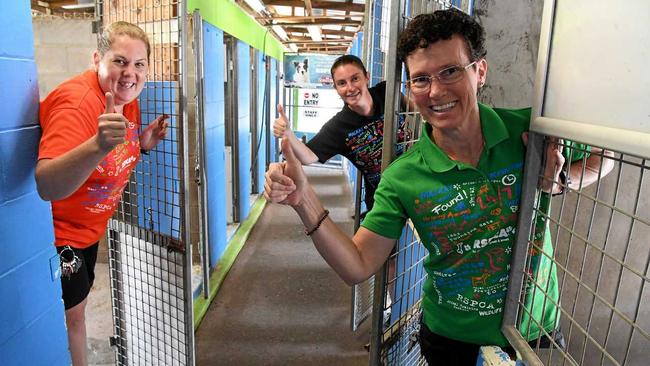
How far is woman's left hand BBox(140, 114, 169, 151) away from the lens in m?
1.99

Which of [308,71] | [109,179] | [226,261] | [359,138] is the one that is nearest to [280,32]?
[308,71]

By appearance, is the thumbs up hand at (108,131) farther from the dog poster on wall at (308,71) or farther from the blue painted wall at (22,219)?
the dog poster on wall at (308,71)

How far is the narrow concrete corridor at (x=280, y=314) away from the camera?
2703 mm

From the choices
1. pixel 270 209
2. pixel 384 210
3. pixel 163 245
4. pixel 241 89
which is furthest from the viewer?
pixel 270 209

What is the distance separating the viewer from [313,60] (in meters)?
7.49

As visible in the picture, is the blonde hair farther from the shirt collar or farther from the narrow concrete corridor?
the narrow concrete corridor

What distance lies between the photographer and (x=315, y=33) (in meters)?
7.19

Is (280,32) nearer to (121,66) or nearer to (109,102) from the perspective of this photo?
(121,66)

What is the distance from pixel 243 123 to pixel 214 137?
4.49 feet

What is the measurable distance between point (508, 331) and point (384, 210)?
443mm

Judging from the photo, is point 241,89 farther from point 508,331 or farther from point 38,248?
point 508,331

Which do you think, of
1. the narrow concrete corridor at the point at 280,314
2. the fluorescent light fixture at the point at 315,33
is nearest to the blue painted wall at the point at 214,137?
the narrow concrete corridor at the point at 280,314

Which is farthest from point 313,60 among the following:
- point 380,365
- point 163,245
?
point 380,365

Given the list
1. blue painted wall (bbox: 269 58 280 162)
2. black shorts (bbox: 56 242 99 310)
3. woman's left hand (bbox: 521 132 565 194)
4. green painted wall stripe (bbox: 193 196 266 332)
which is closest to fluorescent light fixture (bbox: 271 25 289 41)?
blue painted wall (bbox: 269 58 280 162)
